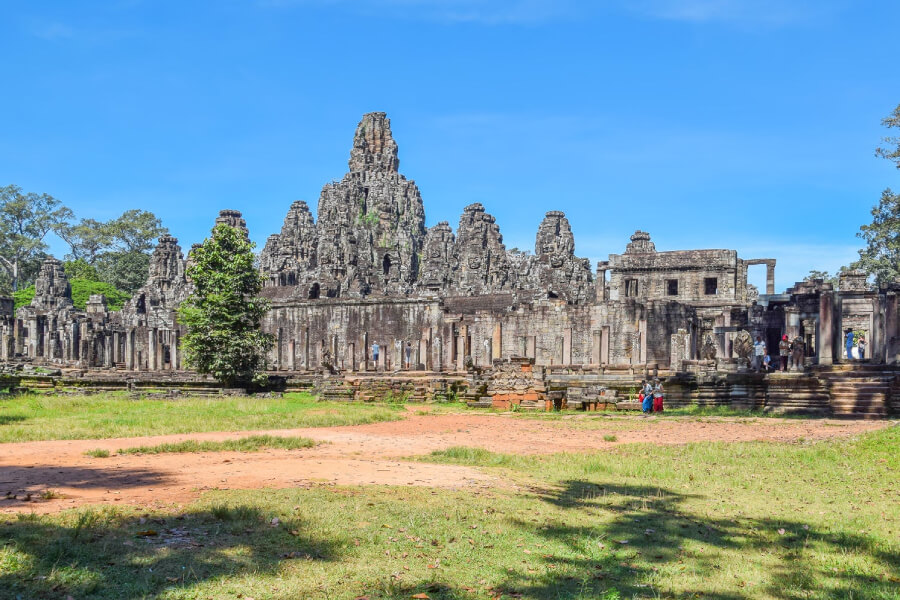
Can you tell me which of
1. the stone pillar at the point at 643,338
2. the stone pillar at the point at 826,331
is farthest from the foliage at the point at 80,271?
the stone pillar at the point at 826,331

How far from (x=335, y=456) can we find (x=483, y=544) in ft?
20.6

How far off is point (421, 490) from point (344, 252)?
57.2 metres

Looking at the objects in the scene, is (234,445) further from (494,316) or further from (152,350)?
(152,350)

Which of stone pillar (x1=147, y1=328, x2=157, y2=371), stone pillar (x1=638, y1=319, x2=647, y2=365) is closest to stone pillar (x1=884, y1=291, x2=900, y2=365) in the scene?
stone pillar (x1=638, y1=319, x2=647, y2=365)

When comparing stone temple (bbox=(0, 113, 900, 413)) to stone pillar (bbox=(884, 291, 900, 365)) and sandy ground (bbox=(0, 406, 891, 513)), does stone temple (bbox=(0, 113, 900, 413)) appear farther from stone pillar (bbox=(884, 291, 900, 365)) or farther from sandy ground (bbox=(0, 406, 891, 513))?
sandy ground (bbox=(0, 406, 891, 513))

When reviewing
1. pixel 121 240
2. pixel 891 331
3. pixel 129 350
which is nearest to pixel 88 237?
pixel 121 240

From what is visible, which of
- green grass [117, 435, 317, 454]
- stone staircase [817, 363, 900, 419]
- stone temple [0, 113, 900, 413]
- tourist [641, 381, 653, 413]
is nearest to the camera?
green grass [117, 435, 317, 454]

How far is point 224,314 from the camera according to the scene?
108 feet

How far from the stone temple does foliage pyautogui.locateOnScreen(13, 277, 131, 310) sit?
10361mm

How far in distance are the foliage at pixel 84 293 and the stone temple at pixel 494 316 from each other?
34.0 ft

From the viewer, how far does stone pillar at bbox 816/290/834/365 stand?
24.3 meters

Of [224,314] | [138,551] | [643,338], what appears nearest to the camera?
[138,551]

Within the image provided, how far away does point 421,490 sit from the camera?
1017cm

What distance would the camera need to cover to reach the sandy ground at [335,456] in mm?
10156
